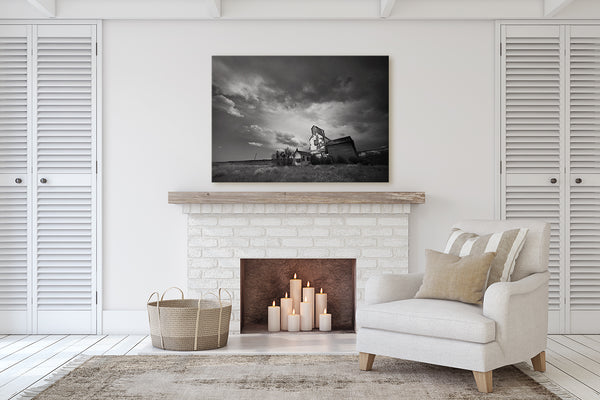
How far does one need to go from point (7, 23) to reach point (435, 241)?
3.73m

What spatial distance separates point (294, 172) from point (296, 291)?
0.94 m

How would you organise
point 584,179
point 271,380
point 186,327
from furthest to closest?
1. point 584,179
2. point 186,327
3. point 271,380

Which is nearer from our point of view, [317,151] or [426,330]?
[426,330]

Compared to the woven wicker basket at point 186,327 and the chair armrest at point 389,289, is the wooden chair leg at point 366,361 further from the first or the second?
the woven wicker basket at point 186,327

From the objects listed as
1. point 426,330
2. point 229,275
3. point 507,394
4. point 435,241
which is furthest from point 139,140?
point 507,394

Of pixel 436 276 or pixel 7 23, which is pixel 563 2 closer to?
pixel 436 276

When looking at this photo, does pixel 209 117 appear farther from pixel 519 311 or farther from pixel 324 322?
pixel 519 311

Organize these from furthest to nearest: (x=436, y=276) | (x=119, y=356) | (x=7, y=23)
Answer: (x=7, y=23) → (x=119, y=356) → (x=436, y=276)

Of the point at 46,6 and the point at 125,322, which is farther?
the point at 125,322

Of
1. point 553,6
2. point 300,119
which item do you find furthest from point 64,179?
point 553,6

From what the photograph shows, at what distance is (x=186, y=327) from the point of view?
167 inches

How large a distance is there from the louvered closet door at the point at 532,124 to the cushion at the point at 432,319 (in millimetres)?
1699

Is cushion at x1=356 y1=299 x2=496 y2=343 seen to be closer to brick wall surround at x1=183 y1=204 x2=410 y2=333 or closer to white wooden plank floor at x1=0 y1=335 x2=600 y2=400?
white wooden plank floor at x1=0 y1=335 x2=600 y2=400

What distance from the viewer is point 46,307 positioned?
498 cm
